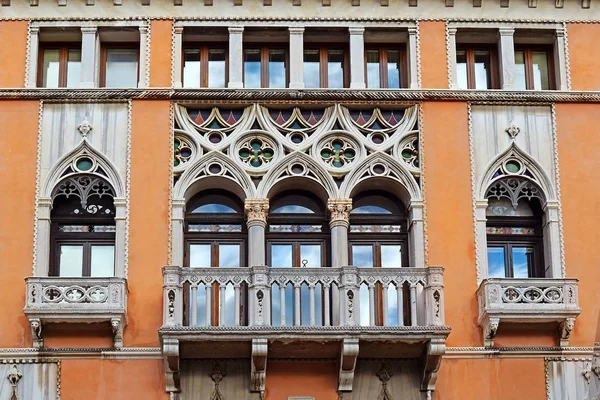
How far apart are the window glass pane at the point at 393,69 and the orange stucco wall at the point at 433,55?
0.62m

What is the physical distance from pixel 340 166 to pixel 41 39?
6.01m

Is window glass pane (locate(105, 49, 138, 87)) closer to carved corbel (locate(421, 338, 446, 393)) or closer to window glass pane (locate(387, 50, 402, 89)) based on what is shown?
window glass pane (locate(387, 50, 402, 89))

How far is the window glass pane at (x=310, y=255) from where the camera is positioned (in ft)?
97.6

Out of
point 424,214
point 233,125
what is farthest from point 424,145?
point 233,125

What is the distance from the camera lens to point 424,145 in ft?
98.6

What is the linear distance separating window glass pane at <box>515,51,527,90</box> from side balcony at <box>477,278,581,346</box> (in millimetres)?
4141

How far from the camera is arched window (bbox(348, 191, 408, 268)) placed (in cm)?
2988

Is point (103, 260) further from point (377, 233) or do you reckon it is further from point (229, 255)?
point (377, 233)

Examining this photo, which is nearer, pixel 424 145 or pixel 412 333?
pixel 412 333

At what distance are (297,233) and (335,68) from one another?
10.9 feet

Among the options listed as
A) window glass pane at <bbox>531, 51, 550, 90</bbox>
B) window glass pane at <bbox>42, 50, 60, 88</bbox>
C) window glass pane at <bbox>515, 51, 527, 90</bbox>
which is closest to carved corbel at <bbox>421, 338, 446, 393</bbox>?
window glass pane at <bbox>515, 51, 527, 90</bbox>

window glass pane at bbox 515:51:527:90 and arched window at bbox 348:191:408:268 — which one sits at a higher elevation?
window glass pane at bbox 515:51:527:90

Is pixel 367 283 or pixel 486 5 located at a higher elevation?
pixel 486 5

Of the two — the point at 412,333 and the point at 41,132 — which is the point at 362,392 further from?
the point at 41,132
